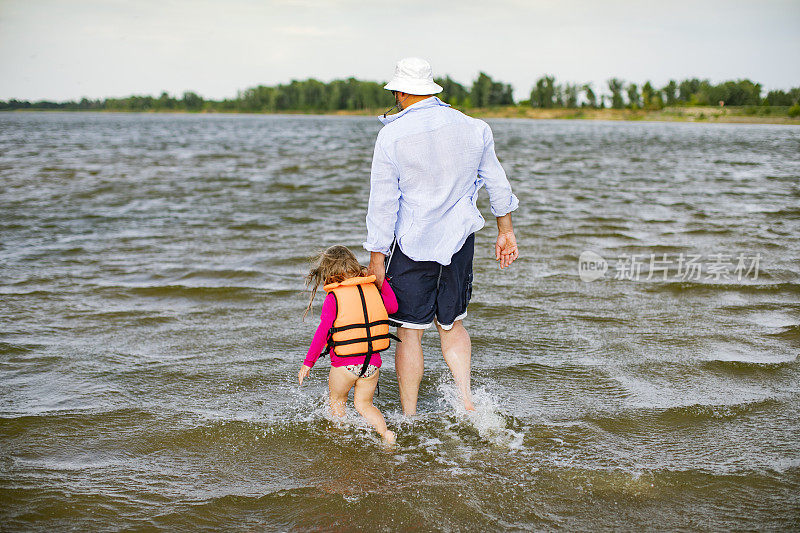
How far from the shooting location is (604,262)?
852 centimetres

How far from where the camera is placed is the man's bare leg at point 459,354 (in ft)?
13.6

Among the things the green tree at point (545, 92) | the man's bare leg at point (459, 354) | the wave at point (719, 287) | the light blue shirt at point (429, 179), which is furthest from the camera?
the green tree at point (545, 92)

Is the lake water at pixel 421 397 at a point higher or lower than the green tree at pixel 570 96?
lower

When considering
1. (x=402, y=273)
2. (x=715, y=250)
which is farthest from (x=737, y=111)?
(x=402, y=273)

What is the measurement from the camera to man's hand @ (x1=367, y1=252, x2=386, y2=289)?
382 centimetres

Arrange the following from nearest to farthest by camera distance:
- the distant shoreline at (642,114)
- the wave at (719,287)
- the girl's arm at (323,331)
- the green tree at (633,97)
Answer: the girl's arm at (323,331) < the wave at (719,287) < the distant shoreline at (642,114) < the green tree at (633,97)

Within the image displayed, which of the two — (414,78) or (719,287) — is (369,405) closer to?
(414,78)

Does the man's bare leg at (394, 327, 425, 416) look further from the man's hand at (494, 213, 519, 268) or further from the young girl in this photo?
the man's hand at (494, 213, 519, 268)

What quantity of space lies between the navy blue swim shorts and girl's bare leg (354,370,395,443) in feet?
1.37

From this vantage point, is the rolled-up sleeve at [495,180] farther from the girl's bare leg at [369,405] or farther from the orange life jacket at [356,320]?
the girl's bare leg at [369,405]

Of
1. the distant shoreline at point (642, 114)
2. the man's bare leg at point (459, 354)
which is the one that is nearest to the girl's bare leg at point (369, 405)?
the man's bare leg at point (459, 354)

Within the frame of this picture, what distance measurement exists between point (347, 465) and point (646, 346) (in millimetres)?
3113

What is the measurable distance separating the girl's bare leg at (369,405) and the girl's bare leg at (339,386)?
0.21 feet

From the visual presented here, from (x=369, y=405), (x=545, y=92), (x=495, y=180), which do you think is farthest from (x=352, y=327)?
(x=545, y=92)
